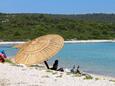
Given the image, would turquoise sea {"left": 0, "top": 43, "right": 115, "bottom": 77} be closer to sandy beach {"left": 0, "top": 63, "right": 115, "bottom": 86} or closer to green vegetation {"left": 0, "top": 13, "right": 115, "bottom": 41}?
sandy beach {"left": 0, "top": 63, "right": 115, "bottom": 86}

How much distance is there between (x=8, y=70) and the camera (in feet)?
49.1

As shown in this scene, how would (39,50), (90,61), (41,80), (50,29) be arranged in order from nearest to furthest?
(41,80), (39,50), (90,61), (50,29)

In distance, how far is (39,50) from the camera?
1827 cm

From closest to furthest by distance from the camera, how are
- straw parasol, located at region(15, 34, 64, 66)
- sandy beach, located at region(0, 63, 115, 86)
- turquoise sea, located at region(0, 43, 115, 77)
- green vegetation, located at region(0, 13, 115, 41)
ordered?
sandy beach, located at region(0, 63, 115, 86), straw parasol, located at region(15, 34, 64, 66), turquoise sea, located at region(0, 43, 115, 77), green vegetation, located at region(0, 13, 115, 41)

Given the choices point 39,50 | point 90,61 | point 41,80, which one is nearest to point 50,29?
point 90,61

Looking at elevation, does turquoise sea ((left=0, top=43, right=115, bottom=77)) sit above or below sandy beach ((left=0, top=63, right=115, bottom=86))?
below

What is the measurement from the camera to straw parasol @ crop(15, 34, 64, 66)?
17984 mm

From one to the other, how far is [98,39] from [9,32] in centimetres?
1764

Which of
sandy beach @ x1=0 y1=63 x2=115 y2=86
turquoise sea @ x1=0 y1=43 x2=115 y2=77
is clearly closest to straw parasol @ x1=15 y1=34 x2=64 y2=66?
sandy beach @ x1=0 y1=63 x2=115 y2=86

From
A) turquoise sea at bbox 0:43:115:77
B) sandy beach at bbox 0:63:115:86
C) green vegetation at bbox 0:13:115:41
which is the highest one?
sandy beach at bbox 0:63:115:86

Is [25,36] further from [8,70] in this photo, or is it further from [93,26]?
[8,70]

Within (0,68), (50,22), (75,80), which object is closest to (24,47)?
(0,68)

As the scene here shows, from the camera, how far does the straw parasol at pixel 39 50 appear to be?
18.0 metres

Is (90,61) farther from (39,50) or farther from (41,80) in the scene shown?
(41,80)
